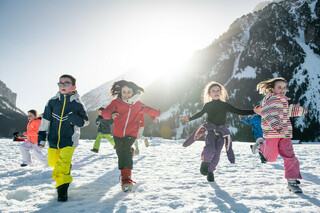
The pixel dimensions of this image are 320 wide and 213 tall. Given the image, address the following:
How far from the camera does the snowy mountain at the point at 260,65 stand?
206 feet

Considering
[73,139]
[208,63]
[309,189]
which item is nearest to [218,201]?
[309,189]

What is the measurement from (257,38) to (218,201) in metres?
91.5

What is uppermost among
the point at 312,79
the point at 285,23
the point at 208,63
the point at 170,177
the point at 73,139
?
the point at 285,23

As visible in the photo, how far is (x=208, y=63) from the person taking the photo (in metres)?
95.0

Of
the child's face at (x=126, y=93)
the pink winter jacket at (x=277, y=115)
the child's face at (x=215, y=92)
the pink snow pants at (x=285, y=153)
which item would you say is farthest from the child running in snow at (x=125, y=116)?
the pink snow pants at (x=285, y=153)

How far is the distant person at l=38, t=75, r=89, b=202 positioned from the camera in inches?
107

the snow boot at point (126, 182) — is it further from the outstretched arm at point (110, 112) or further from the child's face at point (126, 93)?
the child's face at point (126, 93)

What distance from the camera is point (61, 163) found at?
268cm

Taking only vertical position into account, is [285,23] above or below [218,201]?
above

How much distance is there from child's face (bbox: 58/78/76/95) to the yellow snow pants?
0.85 meters

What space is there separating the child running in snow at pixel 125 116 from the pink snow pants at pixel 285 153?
194cm

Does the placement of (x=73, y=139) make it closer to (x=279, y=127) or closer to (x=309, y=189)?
(x=279, y=127)

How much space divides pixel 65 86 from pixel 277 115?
333 centimetres

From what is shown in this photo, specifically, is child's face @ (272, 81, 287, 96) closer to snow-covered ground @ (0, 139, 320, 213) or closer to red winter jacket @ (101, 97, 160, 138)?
snow-covered ground @ (0, 139, 320, 213)
